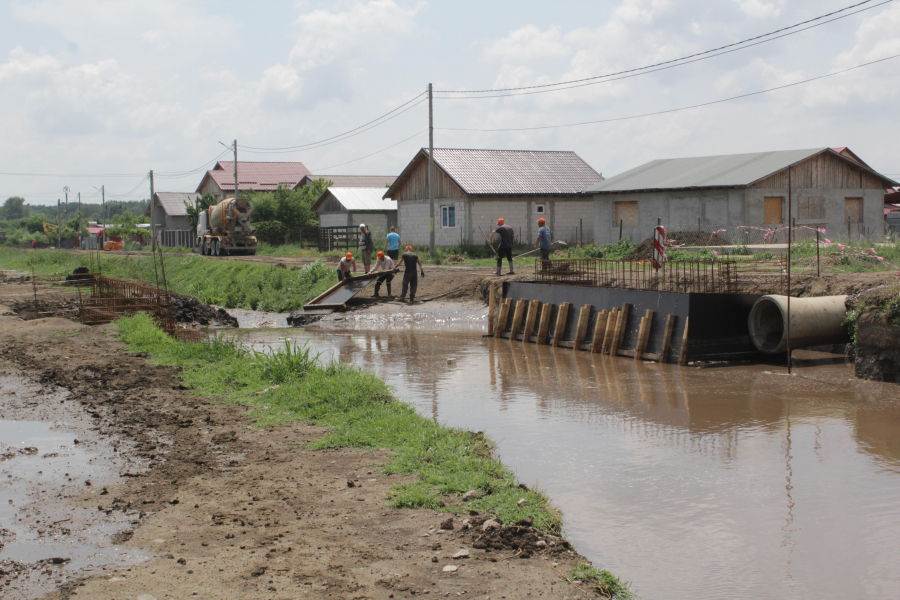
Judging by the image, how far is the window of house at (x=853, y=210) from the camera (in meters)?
30.8

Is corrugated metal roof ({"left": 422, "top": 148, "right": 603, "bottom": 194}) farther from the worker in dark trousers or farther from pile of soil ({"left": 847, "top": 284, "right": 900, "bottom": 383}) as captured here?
pile of soil ({"left": 847, "top": 284, "right": 900, "bottom": 383})

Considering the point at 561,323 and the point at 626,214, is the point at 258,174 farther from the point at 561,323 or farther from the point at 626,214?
the point at 561,323

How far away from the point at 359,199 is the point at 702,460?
40996 millimetres

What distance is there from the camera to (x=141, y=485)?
6.88 m

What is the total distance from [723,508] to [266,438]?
465 cm

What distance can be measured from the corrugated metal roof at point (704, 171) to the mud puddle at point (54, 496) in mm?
24997

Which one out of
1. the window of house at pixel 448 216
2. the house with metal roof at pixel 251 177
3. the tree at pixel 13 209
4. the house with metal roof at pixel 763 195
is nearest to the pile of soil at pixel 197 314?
the house with metal roof at pixel 763 195

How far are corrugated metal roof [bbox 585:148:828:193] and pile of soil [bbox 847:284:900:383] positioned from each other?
54.8 feet

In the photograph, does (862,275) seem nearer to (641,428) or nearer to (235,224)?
(641,428)

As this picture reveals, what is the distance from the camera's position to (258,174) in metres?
70.8

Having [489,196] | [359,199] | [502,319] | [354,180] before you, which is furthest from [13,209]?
[502,319]

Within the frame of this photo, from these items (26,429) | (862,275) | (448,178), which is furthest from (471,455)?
(448,178)

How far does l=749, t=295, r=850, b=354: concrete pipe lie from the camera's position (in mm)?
13906

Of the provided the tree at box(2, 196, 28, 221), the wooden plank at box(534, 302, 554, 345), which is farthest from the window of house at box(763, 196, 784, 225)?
the tree at box(2, 196, 28, 221)
